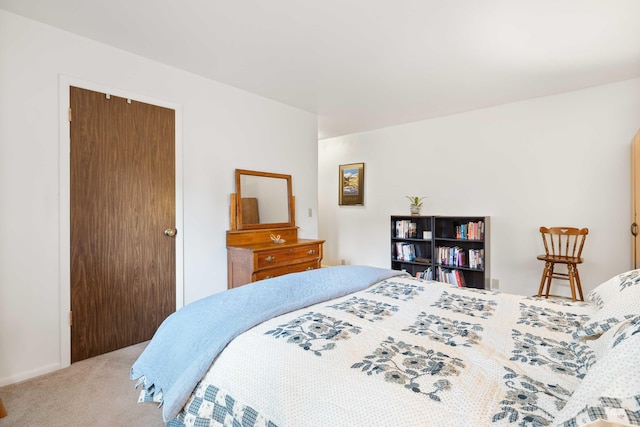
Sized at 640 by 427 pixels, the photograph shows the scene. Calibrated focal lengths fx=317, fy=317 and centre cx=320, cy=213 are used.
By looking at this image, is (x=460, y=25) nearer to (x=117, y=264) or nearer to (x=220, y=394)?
(x=220, y=394)

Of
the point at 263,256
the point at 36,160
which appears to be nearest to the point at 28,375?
the point at 36,160

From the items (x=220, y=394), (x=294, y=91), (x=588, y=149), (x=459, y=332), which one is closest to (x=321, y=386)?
(x=220, y=394)

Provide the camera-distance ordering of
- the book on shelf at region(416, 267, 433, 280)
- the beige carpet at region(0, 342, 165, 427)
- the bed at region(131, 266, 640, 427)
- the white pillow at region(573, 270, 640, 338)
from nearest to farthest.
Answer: the bed at region(131, 266, 640, 427) → the white pillow at region(573, 270, 640, 338) → the beige carpet at region(0, 342, 165, 427) → the book on shelf at region(416, 267, 433, 280)

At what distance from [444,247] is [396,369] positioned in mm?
3231

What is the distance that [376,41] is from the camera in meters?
2.33

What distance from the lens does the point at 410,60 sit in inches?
104

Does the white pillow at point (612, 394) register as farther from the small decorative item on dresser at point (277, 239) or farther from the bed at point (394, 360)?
the small decorative item on dresser at point (277, 239)

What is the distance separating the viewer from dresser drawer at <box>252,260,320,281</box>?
2.85 metres

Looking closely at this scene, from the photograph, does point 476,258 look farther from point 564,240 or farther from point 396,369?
point 396,369

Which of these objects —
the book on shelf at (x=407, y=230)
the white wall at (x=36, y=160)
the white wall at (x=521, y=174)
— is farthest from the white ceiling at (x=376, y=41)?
the book on shelf at (x=407, y=230)

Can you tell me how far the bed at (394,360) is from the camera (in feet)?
2.36

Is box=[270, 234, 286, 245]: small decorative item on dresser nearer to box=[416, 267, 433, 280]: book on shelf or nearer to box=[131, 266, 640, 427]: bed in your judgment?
box=[131, 266, 640, 427]: bed

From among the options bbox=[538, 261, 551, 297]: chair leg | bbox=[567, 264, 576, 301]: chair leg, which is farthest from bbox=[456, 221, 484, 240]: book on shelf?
bbox=[567, 264, 576, 301]: chair leg

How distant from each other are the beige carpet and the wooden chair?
3.54m
